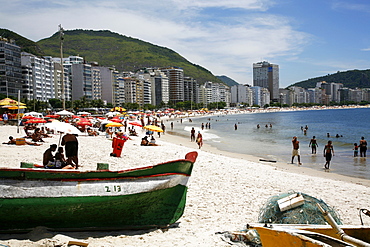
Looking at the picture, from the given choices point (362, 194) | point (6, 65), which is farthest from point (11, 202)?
point (6, 65)

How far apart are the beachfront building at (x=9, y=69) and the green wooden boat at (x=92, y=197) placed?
78.4m

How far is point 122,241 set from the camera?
5.85m

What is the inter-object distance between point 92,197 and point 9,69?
85.1 m

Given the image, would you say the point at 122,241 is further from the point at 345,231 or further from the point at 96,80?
the point at 96,80

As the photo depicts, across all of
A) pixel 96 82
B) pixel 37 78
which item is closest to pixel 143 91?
pixel 96 82

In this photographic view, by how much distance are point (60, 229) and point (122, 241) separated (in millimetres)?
1133

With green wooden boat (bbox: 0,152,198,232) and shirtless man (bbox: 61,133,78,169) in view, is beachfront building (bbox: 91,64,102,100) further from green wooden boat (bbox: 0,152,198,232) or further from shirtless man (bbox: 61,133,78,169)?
green wooden boat (bbox: 0,152,198,232)

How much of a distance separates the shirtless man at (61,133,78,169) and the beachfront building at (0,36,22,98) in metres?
74.4

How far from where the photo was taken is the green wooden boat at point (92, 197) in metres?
5.61

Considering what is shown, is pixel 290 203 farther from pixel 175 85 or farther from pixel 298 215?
pixel 175 85

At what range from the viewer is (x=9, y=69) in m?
79.8

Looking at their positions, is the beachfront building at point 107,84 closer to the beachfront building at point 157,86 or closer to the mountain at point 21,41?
the mountain at point 21,41

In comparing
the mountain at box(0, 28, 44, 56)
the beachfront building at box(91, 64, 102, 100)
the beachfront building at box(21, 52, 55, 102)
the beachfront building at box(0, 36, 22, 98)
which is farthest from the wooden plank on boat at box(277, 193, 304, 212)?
the mountain at box(0, 28, 44, 56)

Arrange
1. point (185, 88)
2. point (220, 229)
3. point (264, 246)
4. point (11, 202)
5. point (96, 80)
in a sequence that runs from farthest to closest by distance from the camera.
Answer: point (185, 88)
point (96, 80)
point (220, 229)
point (11, 202)
point (264, 246)
